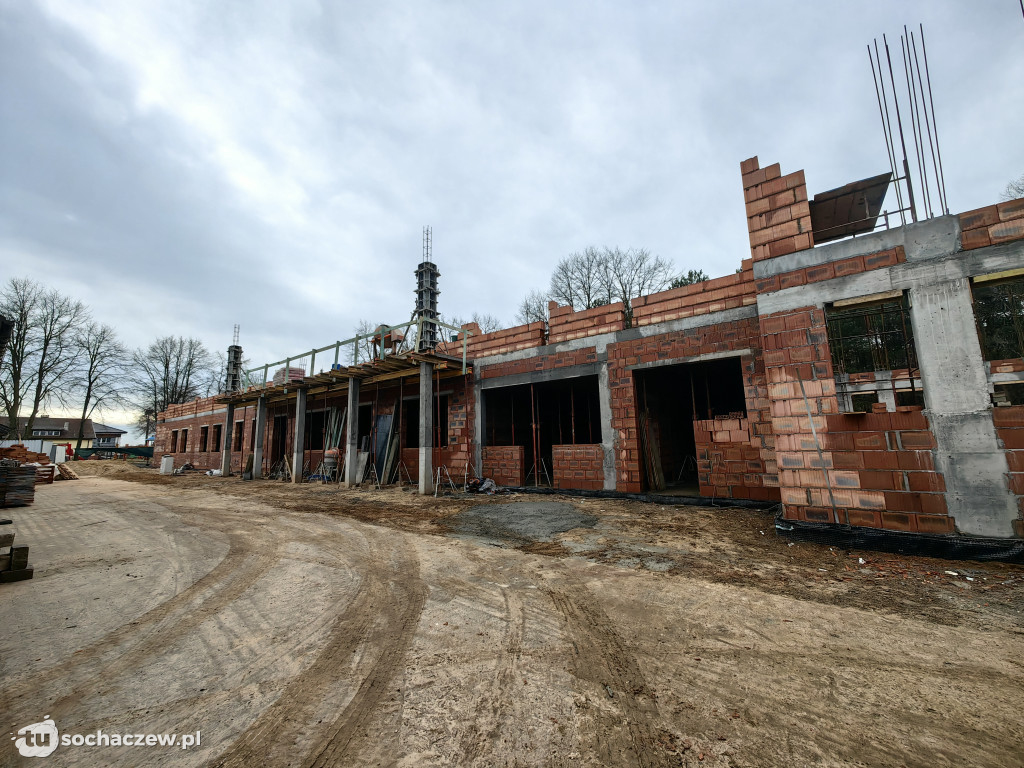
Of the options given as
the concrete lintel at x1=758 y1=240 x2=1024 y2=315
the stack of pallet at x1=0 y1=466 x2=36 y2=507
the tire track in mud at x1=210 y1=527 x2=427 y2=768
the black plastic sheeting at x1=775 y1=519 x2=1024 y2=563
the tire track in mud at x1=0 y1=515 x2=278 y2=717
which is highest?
the concrete lintel at x1=758 y1=240 x2=1024 y2=315

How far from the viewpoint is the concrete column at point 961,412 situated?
15.1ft

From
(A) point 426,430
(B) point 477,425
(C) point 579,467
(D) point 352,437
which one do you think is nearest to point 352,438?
(D) point 352,437

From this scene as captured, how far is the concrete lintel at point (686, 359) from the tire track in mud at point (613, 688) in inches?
262

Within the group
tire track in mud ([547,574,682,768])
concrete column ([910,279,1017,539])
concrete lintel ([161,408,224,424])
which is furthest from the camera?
concrete lintel ([161,408,224,424])

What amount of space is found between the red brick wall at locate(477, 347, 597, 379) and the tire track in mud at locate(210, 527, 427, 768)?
7.34 m

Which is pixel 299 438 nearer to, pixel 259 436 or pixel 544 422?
pixel 259 436

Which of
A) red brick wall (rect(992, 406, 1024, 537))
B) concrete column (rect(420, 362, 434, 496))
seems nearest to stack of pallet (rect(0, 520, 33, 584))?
concrete column (rect(420, 362, 434, 496))

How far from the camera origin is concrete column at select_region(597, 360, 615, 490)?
9695 millimetres

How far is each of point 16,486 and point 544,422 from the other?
48.6 ft

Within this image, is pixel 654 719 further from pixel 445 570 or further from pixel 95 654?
pixel 95 654

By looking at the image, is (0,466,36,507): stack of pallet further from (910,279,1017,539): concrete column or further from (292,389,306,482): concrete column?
(910,279,1017,539): concrete column

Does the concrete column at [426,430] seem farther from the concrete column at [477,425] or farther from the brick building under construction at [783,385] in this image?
the concrete column at [477,425]

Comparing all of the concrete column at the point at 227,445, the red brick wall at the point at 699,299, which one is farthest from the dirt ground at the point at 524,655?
the concrete column at the point at 227,445

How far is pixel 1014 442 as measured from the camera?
4.57 meters
